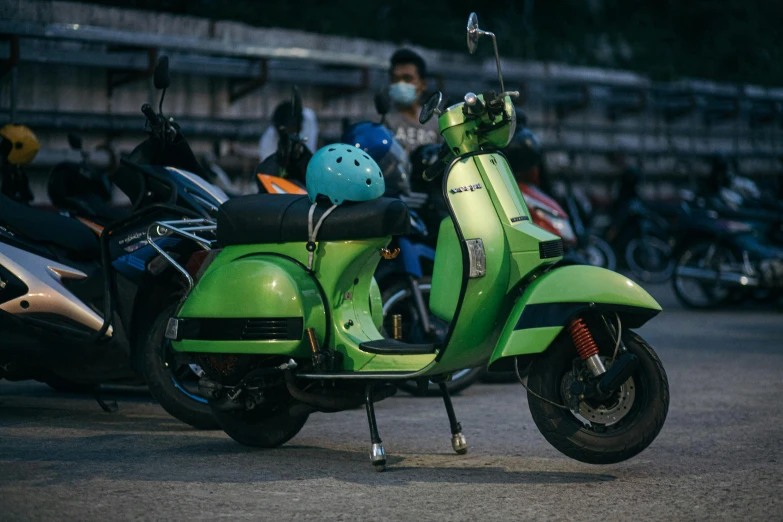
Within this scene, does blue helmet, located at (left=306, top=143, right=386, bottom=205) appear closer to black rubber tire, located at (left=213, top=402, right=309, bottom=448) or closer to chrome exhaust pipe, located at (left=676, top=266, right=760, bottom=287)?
black rubber tire, located at (left=213, top=402, right=309, bottom=448)

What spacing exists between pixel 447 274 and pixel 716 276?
8.57m

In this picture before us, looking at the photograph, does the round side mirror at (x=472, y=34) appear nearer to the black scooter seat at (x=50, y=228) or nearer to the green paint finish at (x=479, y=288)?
the green paint finish at (x=479, y=288)

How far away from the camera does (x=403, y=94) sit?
8.63 meters

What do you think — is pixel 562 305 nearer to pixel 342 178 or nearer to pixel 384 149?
pixel 342 178

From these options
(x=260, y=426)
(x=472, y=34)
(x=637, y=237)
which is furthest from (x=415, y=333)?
(x=637, y=237)

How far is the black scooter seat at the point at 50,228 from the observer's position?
6.61m

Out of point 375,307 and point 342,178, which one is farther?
Answer: point 375,307

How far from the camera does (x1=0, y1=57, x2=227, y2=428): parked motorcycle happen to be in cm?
626

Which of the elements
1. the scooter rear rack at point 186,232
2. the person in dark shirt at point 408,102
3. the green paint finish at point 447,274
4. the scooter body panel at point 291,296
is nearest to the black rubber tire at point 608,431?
the green paint finish at point 447,274

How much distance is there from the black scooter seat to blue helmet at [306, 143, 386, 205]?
181 cm

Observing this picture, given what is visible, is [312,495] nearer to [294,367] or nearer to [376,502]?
[376,502]

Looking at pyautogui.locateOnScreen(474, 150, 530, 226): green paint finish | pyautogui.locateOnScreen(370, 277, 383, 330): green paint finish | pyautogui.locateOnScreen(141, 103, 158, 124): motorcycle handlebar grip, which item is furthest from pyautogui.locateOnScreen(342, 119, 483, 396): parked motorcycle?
pyautogui.locateOnScreen(474, 150, 530, 226): green paint finish

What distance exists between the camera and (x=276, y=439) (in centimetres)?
563

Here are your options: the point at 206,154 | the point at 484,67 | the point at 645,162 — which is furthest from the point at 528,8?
the point at 206,154
